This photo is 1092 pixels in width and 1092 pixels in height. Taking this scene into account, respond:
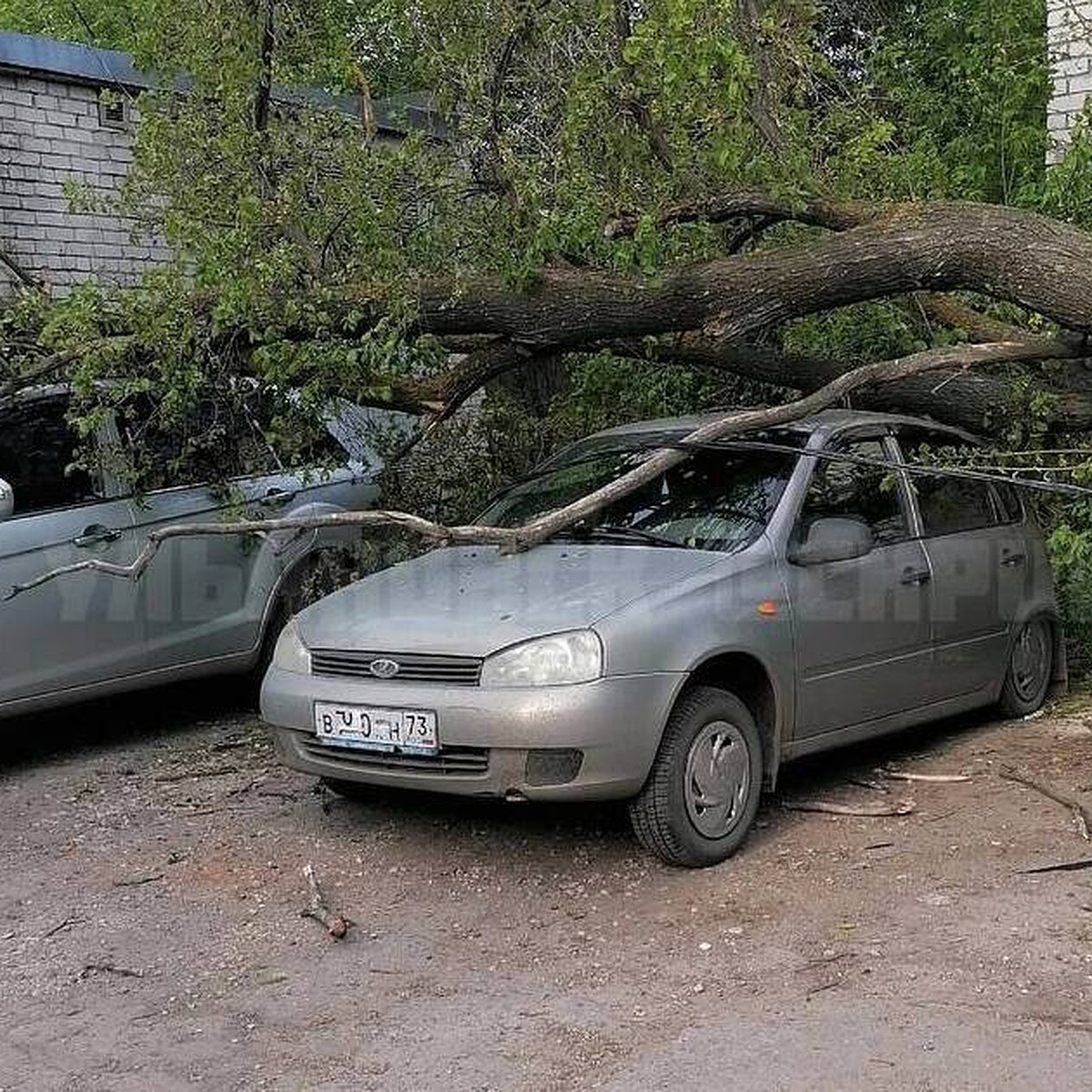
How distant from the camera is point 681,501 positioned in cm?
579

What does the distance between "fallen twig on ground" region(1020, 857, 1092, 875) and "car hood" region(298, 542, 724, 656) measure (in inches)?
59.0

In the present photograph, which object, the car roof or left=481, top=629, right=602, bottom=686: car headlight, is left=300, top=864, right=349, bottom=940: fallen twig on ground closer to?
left=481, top=629, right=602, bottom=686: car headlight

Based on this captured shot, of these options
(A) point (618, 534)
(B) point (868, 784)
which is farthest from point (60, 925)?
(B) point (868, 784)

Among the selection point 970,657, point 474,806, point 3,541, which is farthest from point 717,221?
point 3,541

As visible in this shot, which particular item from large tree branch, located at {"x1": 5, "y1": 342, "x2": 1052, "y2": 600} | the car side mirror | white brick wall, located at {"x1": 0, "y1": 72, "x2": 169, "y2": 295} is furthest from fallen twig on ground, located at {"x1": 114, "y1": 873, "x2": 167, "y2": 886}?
white brick wall, located at {"x1": 0, "y1": 72, "x2": 169, "y2": 295}

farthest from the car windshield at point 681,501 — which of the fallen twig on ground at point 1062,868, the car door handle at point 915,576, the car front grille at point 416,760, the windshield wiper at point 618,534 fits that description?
the fallen twig on ground at point 1062,868

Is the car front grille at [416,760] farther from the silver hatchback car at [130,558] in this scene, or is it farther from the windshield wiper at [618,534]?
the silver hatchback car at [130,558]

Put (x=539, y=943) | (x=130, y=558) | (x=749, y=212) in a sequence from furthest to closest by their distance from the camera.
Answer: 1. (x=749, y=212)
2. (x=130, y=558)
3. (x=539, y=943)

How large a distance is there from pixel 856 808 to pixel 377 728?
1.94 metres

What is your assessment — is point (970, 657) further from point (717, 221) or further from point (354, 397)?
point (354, 397)

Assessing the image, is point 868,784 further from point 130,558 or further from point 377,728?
point 130,558

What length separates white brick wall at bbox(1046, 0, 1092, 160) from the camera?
33.8 feet

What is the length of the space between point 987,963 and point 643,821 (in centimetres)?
121

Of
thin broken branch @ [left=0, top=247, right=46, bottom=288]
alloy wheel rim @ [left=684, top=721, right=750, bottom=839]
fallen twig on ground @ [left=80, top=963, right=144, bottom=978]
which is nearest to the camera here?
fallen twig on ground @ [left=80, top=963, right=144, bottom=978]
